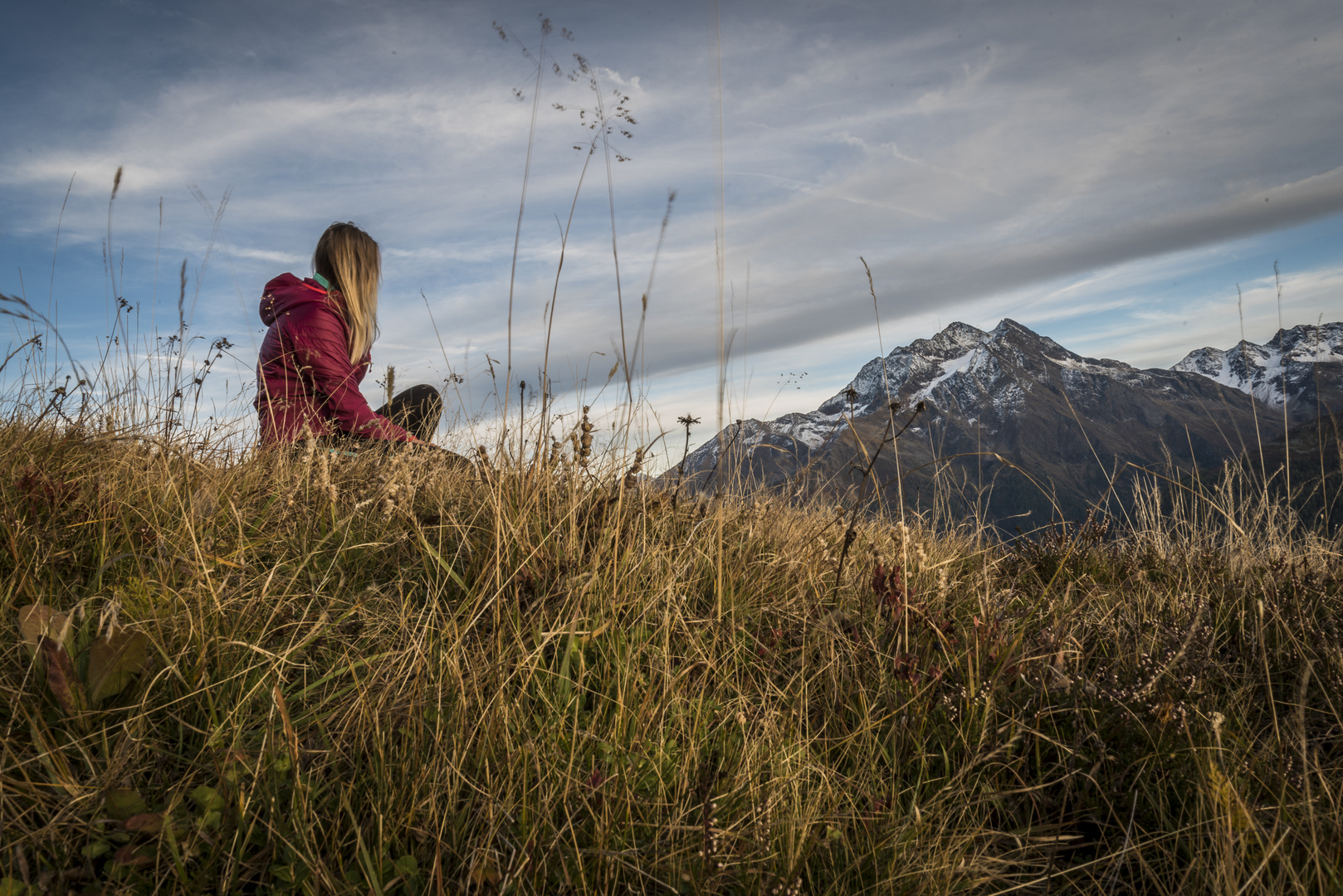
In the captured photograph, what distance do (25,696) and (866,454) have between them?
236cm

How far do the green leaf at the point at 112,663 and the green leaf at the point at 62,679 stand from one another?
3 cm

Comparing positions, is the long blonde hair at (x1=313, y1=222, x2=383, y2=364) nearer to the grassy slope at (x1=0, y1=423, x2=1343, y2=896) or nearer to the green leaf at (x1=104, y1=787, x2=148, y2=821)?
the grassy slope at (x1=0, y1=423, x2=1343, y2=896)

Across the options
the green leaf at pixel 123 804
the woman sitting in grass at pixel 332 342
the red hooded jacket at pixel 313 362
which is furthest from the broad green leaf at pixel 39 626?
the red hooded jacket at pixel 313 362

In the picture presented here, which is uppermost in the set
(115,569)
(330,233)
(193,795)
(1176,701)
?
(330,233)

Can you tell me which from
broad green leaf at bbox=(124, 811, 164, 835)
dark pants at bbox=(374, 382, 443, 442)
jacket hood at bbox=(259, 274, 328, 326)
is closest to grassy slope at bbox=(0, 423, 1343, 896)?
broad green leaf at bbox=(124, 811, 164, 835)

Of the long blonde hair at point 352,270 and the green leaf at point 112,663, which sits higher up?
the long blonde hair at point 352,270

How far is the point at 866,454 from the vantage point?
243cm

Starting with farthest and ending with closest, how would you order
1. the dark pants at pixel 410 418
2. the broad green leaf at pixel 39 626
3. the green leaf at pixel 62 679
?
the dark pants at pixel 410 418 < the broad green leaf at pixel 39 626 < the green leaf at pixel 62 679

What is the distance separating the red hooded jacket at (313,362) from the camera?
4.00 m

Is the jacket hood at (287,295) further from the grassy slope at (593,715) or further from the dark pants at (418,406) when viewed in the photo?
the grassy slope at (593,715)

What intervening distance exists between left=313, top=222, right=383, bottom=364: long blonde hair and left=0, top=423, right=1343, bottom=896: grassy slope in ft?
6.75

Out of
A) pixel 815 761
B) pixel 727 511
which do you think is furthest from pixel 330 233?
pixel 815 761

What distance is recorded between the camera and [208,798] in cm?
124

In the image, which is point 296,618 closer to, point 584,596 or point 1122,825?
point 584,596
